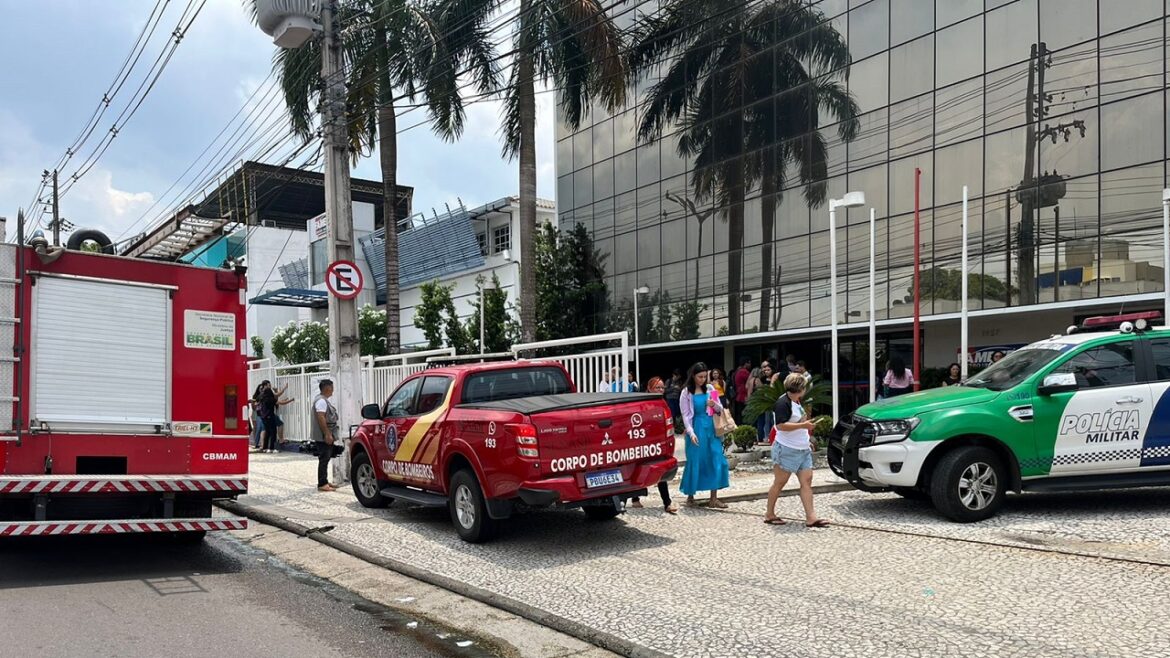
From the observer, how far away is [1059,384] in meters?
8.13

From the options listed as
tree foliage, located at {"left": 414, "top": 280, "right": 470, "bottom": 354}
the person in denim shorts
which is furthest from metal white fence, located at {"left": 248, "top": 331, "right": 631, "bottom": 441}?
tree foliage, located at {"left": 414, "top": 280, "right": 470, "bottom": 354}

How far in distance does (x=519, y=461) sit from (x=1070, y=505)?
566 centimetres

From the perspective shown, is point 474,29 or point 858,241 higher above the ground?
point 474,29

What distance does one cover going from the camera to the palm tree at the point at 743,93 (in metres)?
22.1

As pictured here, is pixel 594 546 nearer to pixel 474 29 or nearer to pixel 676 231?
pixel 474 29

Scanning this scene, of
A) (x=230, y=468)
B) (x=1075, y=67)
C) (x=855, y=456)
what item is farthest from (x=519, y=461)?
(x=1075, y=67)

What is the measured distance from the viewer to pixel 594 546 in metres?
8.19

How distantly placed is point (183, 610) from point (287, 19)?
9.39 m

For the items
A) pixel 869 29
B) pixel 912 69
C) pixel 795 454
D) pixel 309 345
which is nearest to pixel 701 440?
pixel 795 454

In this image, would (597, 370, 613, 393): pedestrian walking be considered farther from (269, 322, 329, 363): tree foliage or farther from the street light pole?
(269, 322, 329, 363): tree foliage

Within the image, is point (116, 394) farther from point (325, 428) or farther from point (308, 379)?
point (308, 379)

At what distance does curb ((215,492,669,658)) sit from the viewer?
5332 mm

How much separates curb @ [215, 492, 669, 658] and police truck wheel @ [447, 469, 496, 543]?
2.63 feet

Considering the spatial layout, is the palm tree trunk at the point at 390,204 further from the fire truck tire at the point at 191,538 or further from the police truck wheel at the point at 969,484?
the police truck wheel at the point at 969,484
